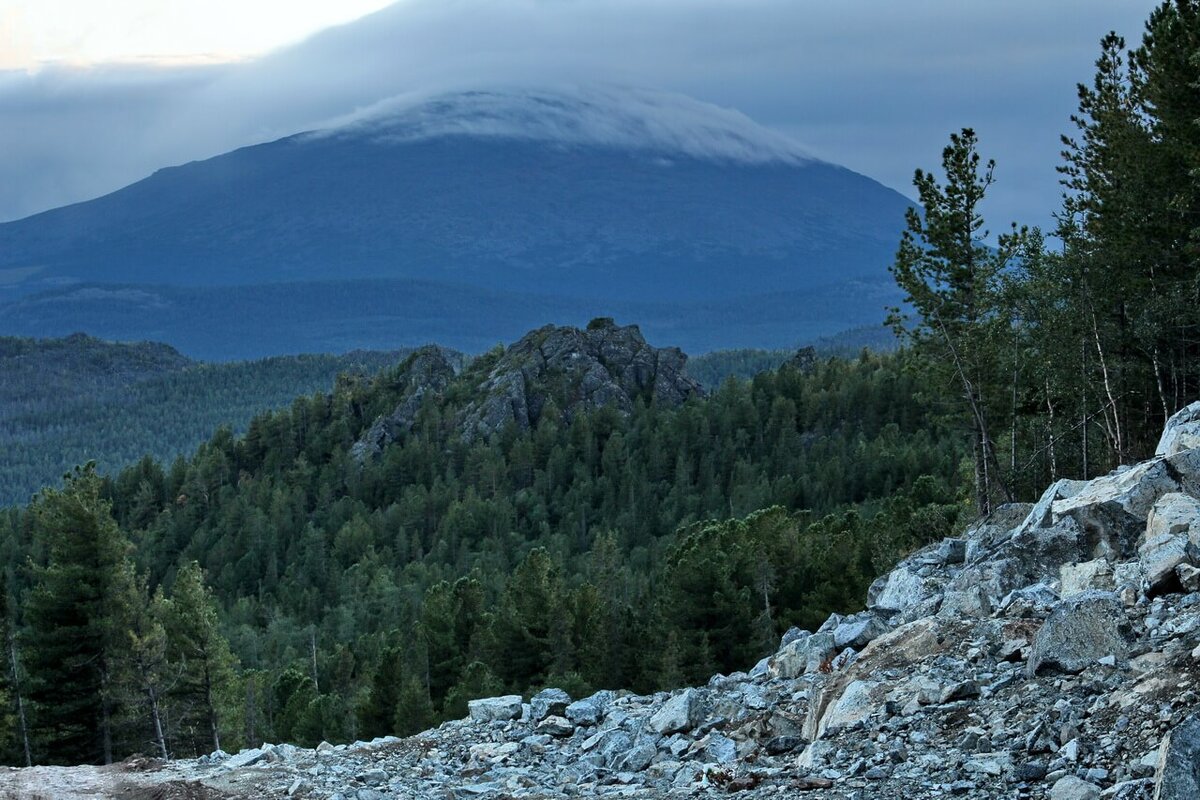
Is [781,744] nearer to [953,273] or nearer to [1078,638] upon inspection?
[1078,638]

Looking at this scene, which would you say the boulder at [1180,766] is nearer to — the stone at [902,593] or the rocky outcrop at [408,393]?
the stone at [902,593]

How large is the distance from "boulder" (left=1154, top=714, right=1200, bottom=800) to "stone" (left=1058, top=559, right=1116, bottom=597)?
7.04 m

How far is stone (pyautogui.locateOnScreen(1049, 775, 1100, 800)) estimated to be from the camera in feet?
42.1

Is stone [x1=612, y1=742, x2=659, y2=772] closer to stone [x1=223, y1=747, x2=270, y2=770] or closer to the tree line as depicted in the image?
stone [x1=223, y1=747, x2=270, y2=770]

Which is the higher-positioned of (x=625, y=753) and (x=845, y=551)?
(x=625, y=753)

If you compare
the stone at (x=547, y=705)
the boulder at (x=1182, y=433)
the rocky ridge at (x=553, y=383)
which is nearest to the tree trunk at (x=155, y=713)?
the stone at (x=547, y=705)

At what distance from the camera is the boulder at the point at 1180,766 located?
1177 centimetres

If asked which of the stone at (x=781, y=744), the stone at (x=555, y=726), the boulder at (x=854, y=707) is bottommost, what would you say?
the stone at (x=555, y=726)

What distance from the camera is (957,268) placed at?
4838cm

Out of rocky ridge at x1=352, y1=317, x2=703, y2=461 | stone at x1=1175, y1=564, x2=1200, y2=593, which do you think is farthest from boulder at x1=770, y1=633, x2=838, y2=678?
rocky ridge at x1=352, y1=317, x2=703, y2=461

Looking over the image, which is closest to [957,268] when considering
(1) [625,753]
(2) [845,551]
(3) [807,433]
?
(2) [845,551]

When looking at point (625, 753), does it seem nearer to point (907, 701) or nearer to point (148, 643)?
point (907, 701)

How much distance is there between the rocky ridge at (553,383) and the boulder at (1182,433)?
131515 millimetres

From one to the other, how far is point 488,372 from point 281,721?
12453 cm
